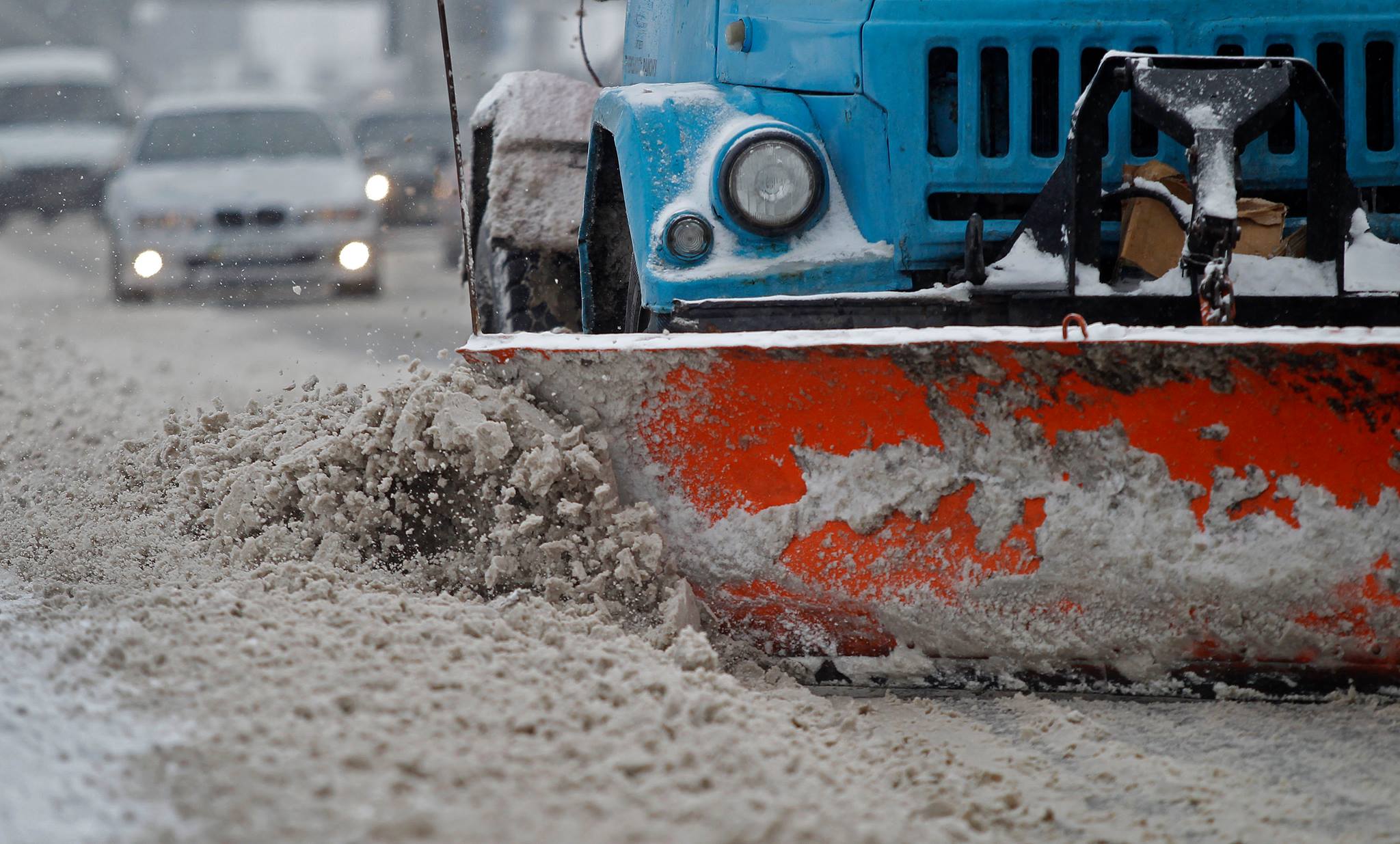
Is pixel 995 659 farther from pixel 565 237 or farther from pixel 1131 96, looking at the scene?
pixel 565 237

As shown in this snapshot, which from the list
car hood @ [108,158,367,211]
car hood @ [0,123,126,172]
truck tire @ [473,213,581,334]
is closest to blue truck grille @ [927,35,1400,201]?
truck tire @ [473,213,581,334]

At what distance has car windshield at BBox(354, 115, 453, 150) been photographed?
15.6 m

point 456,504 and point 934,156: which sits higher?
point 934,156

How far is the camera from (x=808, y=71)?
359cm

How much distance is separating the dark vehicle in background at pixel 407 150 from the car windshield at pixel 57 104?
555cm

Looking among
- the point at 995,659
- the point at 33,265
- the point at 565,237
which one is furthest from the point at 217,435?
the point at 33,265

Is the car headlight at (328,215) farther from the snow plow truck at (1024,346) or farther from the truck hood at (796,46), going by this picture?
the snow plow truck at (1024,346)

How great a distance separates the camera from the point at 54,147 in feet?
63.4

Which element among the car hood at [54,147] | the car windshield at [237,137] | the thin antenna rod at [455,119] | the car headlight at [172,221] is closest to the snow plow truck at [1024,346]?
the thin antenna rod at [455,119]

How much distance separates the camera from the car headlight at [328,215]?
10.5m

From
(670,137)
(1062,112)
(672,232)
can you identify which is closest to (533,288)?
(670,137)

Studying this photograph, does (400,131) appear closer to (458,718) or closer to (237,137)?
(237,137)

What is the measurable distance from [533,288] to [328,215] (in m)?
6.30

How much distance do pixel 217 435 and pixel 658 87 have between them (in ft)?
5.26
